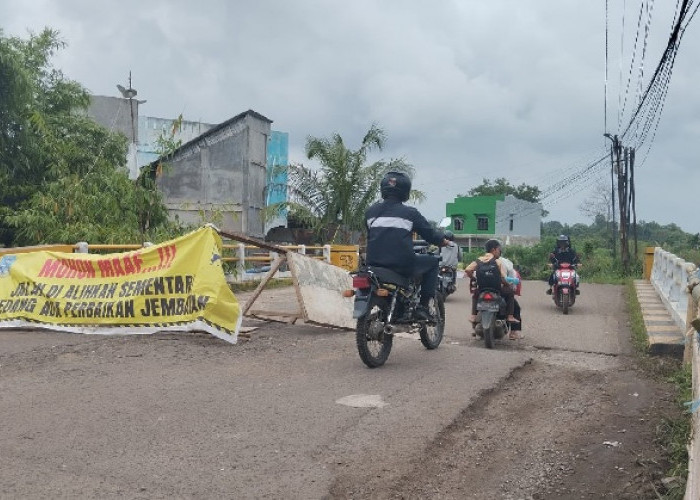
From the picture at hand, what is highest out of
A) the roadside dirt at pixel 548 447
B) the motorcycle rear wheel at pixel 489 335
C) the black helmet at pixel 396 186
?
the black helmet at pixel 396 186

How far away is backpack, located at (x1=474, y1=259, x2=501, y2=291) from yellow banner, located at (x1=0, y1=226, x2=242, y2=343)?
10.5ft

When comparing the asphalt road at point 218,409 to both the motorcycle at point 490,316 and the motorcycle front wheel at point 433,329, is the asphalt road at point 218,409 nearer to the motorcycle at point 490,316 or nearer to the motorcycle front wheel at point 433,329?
the motorcycle front wheel at point 433,329

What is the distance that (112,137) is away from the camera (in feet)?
75.4

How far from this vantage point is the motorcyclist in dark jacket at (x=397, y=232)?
755cm

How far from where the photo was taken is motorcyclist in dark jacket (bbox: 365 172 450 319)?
7551 millimetres

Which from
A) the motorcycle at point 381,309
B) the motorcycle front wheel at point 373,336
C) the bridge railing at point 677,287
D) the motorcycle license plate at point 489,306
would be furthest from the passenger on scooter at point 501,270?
the motorcycle front wheel at point 373,336

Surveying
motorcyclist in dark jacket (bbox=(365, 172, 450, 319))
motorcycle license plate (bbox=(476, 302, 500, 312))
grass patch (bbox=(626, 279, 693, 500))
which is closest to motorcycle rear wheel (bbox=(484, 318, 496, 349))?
motorcycle license plate (bbox=(476, 302, 500, 312))

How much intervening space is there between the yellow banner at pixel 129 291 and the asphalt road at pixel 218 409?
0.30 m

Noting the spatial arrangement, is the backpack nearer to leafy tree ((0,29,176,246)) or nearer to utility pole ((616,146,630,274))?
leafy tree ((0,29,176,246))

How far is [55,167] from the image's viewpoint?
20.6 metres

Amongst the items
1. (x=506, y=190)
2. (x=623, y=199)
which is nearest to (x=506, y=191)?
(x=506, y=190)

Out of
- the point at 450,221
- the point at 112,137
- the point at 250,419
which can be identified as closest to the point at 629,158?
the point at 112,137

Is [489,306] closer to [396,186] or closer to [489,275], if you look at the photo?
[489,275]

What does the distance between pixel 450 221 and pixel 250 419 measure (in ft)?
16.5
